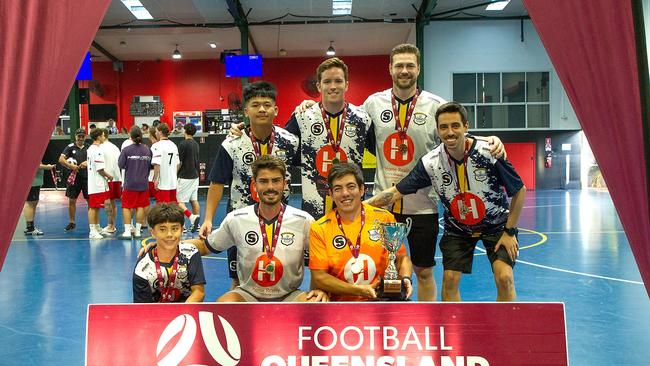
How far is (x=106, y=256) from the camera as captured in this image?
6.99 metres

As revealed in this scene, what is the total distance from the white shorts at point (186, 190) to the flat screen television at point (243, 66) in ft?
25.4

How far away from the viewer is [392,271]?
2754 mm

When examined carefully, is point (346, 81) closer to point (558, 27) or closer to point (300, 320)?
point (558, 27)

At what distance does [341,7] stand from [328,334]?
16.5 metres

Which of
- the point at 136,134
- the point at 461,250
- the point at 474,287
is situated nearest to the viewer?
the point at 461,250

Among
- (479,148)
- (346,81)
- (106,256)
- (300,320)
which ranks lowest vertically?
(106,256)

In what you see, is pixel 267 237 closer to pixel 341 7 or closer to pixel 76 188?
pixel 76 188

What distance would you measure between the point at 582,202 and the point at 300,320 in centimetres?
1365

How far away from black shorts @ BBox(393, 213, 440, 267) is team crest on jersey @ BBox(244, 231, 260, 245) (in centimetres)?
113

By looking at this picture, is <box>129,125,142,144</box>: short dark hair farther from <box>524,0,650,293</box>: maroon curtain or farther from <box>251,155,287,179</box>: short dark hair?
<box>524,0,650,293</box>: maroon curtain

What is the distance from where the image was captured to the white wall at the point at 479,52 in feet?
61.6

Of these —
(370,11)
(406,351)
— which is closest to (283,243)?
(406,351)

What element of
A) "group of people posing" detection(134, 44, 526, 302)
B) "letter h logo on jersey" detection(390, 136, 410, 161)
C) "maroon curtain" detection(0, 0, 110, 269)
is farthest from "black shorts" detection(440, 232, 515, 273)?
"maroon curtain" detection(0, 0, 110, 269)

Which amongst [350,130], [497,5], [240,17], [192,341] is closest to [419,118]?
[350,130]
